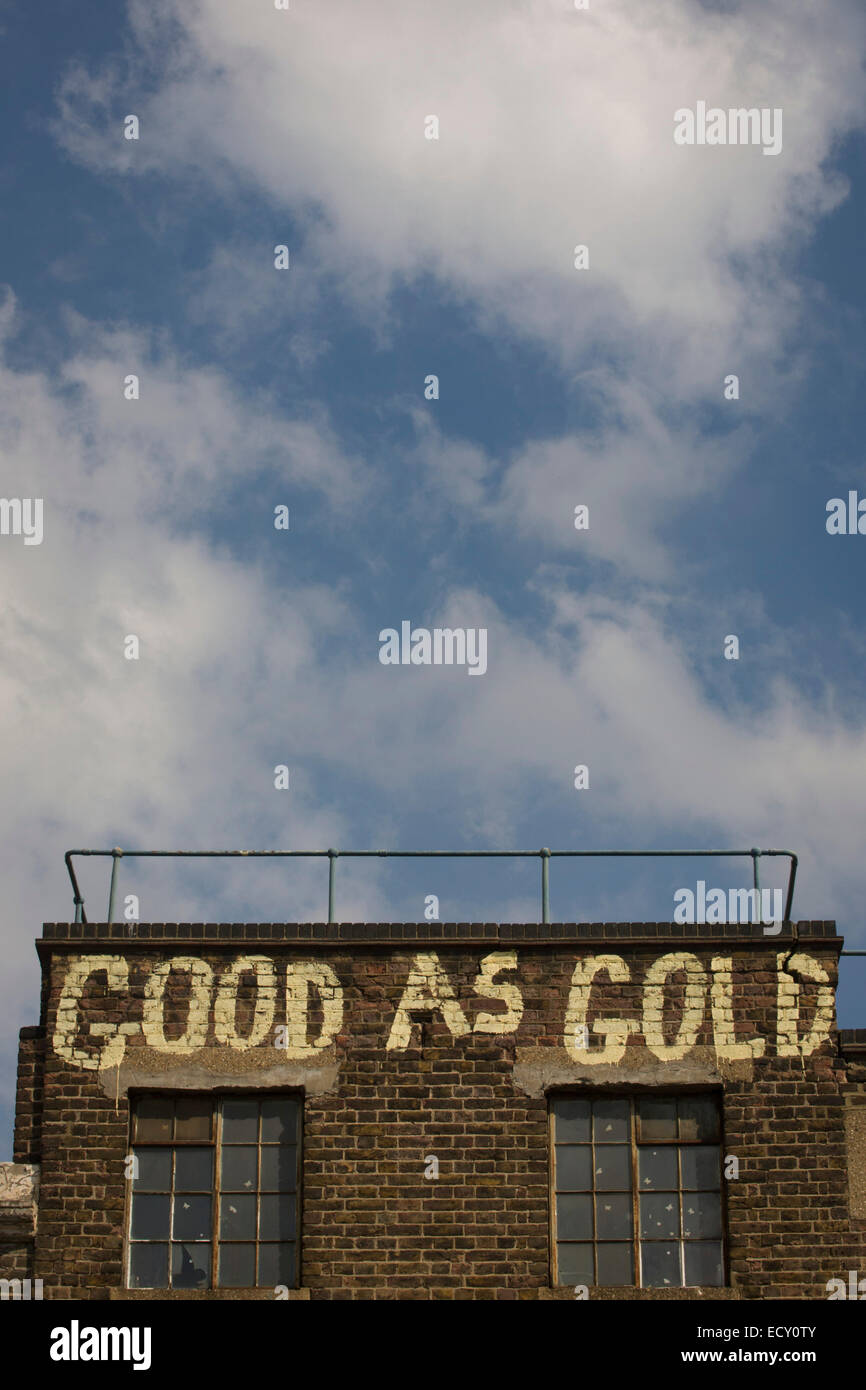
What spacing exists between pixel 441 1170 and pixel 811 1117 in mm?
3421

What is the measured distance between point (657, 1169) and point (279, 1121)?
3.48m

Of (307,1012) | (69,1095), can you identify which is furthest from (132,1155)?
(307,1012)

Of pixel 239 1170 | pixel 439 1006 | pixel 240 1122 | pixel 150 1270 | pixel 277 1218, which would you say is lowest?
pixel 150 1270

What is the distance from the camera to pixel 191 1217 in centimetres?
1675

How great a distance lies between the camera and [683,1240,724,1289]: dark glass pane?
1662 cm

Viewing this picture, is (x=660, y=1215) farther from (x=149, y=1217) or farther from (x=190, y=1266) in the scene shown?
(x=149, y=1217)

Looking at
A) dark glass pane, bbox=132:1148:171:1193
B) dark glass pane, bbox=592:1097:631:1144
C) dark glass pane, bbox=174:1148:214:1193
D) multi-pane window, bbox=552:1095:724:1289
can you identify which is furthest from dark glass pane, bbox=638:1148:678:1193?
dark glass pane, bbox=132:1148:171:1193

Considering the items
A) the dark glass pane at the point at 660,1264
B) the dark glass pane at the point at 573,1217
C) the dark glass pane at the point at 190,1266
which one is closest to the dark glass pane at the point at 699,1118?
the dark glass pane at the point at 660,1264

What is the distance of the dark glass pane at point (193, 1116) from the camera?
1701 centimetres

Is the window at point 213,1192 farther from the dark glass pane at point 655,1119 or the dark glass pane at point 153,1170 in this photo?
the dark glass pane at point 655,1119

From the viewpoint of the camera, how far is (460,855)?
58.6 ft

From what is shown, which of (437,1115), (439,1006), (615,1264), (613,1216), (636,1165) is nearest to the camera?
(615,1264)

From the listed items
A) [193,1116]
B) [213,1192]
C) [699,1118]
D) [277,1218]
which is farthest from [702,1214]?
[193,1116]

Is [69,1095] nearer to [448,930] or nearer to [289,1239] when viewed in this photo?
[289,1239]
